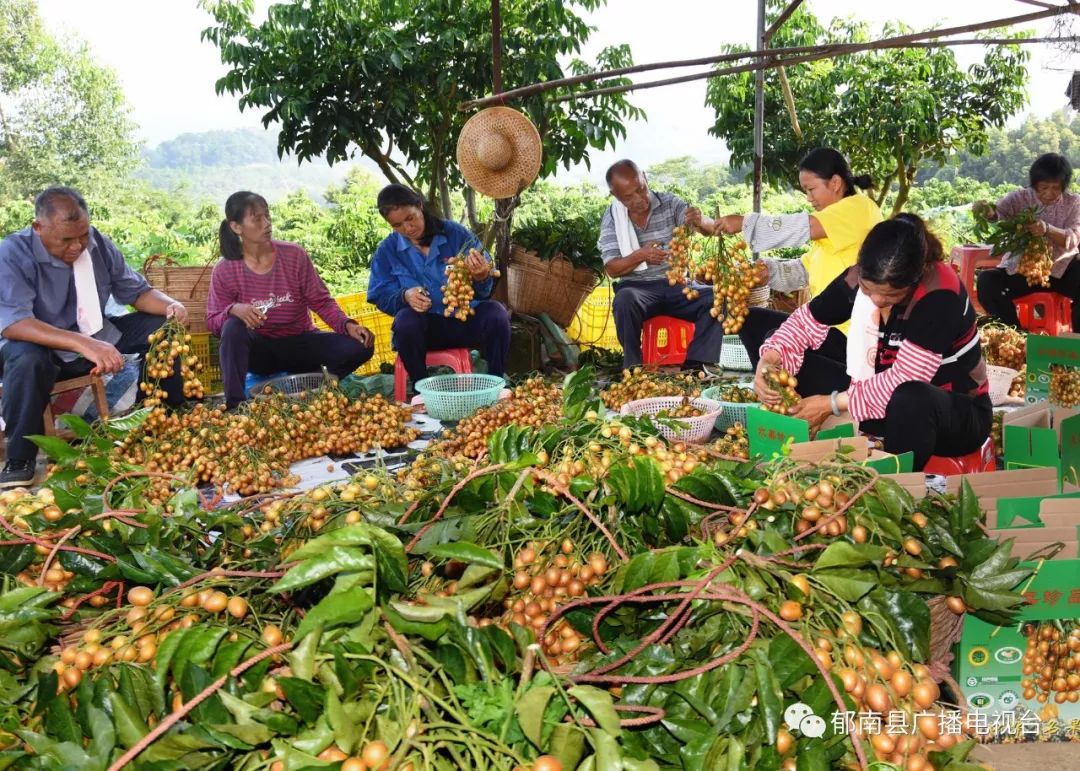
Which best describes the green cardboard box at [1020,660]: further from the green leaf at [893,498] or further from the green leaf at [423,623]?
the green leaf at [423,623]

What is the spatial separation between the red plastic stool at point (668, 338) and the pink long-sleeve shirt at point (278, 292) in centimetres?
151

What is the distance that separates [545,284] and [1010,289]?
2.54 meters

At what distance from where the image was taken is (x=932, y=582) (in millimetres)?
1260

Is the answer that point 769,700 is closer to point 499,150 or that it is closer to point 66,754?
point 66,754

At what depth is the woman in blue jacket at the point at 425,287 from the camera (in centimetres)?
395

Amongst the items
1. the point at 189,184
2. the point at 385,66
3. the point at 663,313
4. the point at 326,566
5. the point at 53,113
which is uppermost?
the point at 53,113

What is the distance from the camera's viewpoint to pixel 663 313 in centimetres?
430

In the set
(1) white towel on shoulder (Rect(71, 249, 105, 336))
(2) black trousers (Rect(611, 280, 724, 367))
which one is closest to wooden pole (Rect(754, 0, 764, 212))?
(2) black trousers (Rect(611, 280, 724, 367))

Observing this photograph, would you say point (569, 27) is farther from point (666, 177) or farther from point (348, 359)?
point (666, 177)

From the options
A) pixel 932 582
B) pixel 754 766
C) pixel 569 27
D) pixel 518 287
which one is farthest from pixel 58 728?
pixel 569 27

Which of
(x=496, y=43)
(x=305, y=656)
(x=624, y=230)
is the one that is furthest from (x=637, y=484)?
(x=624, y=230)

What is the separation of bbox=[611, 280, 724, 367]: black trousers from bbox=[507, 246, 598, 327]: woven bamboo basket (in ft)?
1.64

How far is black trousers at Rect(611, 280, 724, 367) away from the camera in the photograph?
13.7 feet

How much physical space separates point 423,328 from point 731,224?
4.98ft
